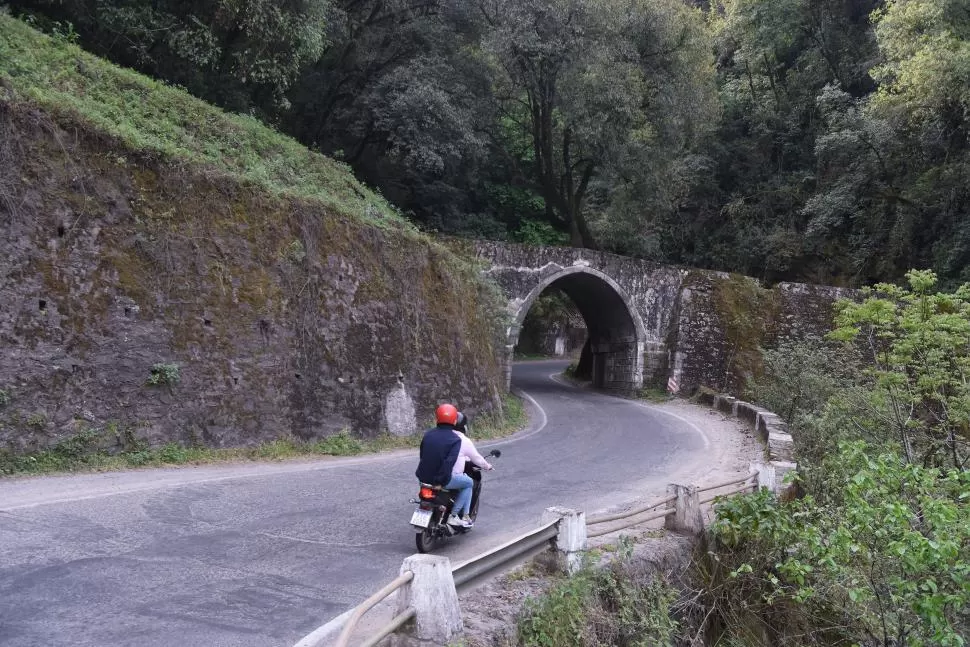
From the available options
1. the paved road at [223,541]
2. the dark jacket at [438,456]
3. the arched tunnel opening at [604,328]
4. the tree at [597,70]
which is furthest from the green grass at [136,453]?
the tree at [597,70]

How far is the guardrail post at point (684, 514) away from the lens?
582cm

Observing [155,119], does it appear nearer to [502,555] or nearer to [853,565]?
[502,555]

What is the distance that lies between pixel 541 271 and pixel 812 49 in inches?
724

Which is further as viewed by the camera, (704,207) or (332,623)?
(704,207)

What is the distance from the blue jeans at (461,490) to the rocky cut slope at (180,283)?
15.3ft

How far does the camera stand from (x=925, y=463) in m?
9.98

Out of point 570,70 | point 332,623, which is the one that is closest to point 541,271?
point 570,70

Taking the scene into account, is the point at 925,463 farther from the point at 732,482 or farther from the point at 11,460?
the point at 11,460

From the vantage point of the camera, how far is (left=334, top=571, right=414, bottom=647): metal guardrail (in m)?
2.38

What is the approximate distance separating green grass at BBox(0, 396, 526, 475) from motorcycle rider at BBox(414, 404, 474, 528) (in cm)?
425

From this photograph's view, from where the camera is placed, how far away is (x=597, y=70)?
20672mm

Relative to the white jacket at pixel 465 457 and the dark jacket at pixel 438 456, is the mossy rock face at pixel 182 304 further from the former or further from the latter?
the white jacket at pixel 465 457

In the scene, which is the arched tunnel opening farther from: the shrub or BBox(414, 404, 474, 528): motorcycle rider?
BBox(414, 404, 474, 528): motorcycle rider

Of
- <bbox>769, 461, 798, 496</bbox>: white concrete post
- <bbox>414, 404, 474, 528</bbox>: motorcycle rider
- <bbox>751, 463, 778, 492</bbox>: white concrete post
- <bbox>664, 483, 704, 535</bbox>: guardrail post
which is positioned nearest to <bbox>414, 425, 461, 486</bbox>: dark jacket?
<bbox>414, 404, 474, 528</bbox>: motorcycle rider
